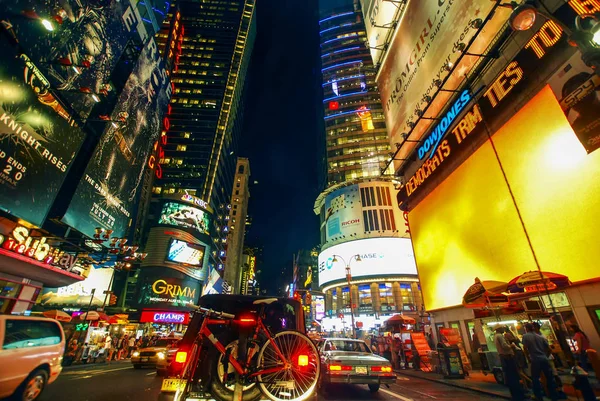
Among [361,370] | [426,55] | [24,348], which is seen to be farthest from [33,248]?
[426,55]

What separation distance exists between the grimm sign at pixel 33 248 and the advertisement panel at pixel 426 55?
23543mm

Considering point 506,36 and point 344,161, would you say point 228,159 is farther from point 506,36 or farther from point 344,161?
point 506,36

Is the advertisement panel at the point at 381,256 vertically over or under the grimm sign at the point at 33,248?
over

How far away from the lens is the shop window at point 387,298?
56250 mm

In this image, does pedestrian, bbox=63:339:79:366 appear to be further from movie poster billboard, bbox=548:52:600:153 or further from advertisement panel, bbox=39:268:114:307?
movie poster billboard, bbox=548:52:600:153

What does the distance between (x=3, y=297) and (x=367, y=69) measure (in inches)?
3604

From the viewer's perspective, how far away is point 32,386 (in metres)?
5.77

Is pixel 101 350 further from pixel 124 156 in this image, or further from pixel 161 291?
pixel 161 291

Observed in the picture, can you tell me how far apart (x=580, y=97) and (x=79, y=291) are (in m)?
46.7

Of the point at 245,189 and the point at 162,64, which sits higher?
the point at 245,189

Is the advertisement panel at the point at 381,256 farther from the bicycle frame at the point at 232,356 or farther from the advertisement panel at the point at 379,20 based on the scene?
the bicycle frame at the point at 232,356

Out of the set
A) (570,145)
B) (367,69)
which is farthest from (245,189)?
(570,145)

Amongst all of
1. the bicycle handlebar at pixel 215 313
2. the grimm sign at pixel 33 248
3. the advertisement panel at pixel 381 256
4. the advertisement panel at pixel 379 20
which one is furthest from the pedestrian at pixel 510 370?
the advertisement panel at pixel 381 256

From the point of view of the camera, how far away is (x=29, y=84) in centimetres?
1369
